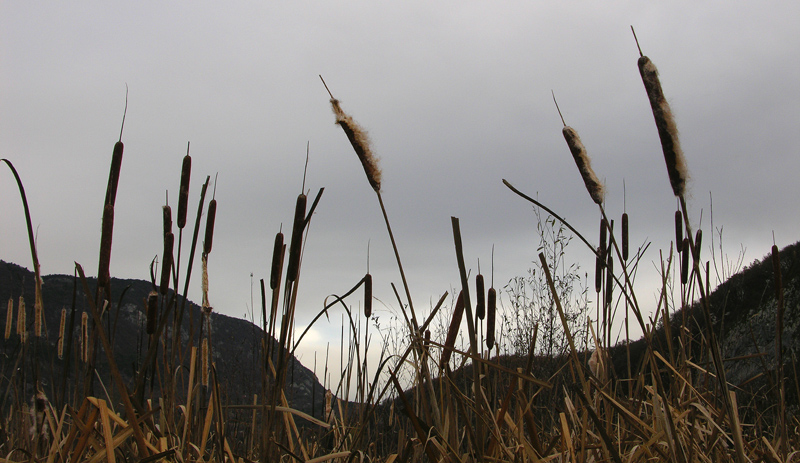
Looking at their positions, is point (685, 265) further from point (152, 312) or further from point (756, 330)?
point (756, 330)

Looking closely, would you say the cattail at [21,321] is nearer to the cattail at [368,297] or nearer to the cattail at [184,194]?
the cattail at [184,194]

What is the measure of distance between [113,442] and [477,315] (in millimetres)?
891

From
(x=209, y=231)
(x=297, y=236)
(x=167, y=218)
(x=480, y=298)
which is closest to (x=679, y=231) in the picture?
(x=480, y=298)

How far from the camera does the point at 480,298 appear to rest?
58.2 inches

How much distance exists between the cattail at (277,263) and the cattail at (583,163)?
0.70 metres

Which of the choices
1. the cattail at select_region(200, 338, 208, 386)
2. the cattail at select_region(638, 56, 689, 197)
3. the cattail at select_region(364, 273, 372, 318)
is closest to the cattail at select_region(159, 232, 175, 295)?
the cattail at select_region(200, 338, 208, 386)

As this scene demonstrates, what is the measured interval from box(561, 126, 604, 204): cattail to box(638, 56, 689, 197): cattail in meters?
0.21

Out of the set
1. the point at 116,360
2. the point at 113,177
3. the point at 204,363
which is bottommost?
the point at 204,363

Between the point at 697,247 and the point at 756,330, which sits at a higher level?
the point at 756,330

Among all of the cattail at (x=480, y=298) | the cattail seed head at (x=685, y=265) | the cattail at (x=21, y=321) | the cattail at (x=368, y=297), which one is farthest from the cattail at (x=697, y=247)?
the cattail at (x=21, y=321)

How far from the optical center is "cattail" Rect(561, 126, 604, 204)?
119 centimetres

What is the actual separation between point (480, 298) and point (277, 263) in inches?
21.5

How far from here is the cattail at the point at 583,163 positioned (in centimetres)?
119

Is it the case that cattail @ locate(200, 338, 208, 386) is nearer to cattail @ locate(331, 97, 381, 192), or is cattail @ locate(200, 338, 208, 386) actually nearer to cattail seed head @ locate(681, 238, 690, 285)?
cattail @ locate(331, 97, 381, 192)
